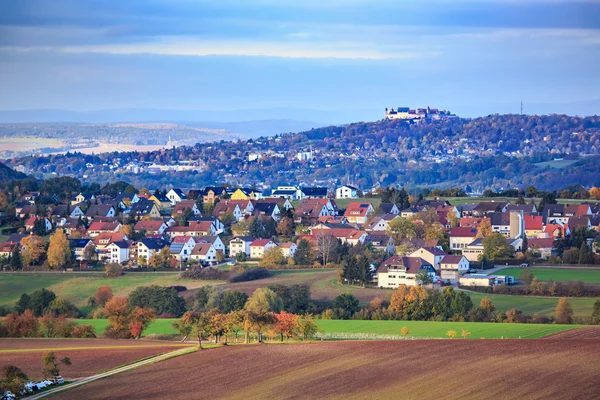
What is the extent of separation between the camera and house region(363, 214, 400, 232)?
250 ft

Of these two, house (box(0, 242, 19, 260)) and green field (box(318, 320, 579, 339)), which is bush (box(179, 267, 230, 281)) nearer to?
house (box(0, 242, 19, 260))

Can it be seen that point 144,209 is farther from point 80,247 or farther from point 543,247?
point 543,247

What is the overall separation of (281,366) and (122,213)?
52.1m

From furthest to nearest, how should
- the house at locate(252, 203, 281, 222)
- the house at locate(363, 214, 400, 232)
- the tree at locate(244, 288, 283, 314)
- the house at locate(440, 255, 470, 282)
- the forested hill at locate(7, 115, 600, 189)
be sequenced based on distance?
the forested hill at locate(7, 115, 600, 189)
the house at locate(252, 203, 281, 222)
the house at locate(363, 214, 400, 232)
the house at locate(440, 255, 470, 282)
the tree at locate(244, 288, 283, 314)

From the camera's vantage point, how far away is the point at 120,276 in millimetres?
63469

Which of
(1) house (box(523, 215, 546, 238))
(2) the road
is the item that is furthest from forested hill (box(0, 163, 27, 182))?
(2) the road

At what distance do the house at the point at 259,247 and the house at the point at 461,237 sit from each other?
33.4 ft

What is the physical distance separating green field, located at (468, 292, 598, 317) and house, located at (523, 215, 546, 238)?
18.0 meters

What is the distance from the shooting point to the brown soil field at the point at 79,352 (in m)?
35.5

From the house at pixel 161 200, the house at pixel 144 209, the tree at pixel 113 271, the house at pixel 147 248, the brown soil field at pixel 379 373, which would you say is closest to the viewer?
the brown soil field at pixel 379 373

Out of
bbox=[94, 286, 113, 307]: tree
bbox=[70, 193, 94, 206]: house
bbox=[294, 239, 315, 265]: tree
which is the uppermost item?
bbox=[70, 193, 94, 206]: house

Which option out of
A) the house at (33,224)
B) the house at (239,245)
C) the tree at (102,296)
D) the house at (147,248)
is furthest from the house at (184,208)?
the tree at (102,296)

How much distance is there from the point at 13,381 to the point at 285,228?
149 feet

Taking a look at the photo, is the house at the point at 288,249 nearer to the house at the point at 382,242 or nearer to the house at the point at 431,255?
the house at the point at 382,242
